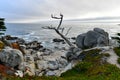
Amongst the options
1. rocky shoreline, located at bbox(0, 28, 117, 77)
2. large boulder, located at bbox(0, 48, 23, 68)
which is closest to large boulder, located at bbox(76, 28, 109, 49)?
rocky shoreline, located at bbox(0, 28, 117, 77)

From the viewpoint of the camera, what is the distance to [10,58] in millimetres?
39656

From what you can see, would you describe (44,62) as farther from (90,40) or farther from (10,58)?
(10,58)

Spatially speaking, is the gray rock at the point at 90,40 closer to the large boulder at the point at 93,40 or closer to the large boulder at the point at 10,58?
the large boulder at the point at 93,40

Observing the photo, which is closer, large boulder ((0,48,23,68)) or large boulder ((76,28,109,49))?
large boulder ((0,48,23,68))

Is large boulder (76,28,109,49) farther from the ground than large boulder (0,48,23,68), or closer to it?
farther from the ground

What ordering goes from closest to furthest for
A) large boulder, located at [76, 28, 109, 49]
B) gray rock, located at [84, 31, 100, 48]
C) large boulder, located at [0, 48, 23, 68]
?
large boulder, located at [0, 48, 23, 68] → large boulder, located at [76, 28, 109, 49] → gray rock, located at [84, 31, 100, 48]

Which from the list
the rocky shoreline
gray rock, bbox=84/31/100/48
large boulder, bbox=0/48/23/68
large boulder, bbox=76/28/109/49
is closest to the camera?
the rocky shoreline

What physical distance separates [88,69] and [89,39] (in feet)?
75.4

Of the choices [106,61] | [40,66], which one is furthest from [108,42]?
[106,61]

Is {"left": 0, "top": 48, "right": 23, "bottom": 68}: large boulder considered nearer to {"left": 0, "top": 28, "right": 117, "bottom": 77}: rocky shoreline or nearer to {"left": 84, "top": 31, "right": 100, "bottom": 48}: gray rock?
{"left": 0, "top": 28, "right": 117, "bottom": 77}: rocky shoreline

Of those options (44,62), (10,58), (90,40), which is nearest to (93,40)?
(90,40)

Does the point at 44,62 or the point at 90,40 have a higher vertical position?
the point at 90,40

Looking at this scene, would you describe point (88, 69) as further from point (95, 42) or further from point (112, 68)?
point (95, 42)

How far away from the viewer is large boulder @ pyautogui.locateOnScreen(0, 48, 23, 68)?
3941cm
